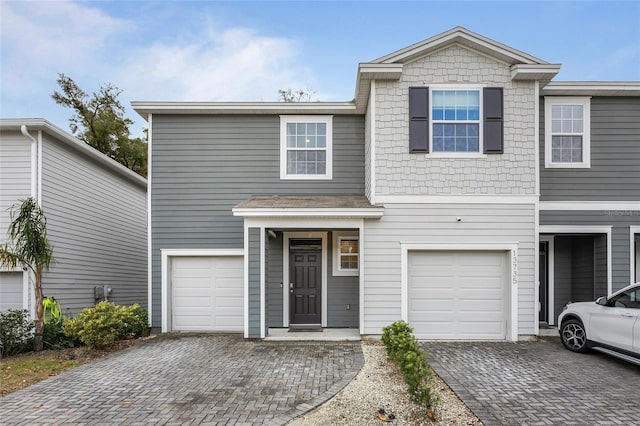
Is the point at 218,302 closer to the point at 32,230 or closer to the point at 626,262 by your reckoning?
the point at 32,230

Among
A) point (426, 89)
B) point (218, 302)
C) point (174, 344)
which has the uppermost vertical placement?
point (426, 89)

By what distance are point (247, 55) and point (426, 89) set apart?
11.0 m

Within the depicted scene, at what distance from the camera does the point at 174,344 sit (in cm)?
813

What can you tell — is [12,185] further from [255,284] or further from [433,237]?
[433,237]

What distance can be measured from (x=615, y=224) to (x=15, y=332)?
13.9 m

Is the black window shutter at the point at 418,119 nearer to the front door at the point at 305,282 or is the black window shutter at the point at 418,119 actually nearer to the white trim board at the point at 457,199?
the white trim board at the point at 457,199

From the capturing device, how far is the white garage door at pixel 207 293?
9.48 m

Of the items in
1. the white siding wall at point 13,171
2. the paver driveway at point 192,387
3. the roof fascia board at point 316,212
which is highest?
the white siding wall at point 13,171

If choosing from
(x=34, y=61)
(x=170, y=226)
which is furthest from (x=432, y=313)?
(x=34, y=61)

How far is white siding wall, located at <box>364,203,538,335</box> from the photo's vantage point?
8.16 meters

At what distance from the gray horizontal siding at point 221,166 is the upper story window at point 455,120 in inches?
80.4

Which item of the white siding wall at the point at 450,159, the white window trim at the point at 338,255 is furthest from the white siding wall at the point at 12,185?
the white siding wall at the point at 450,159

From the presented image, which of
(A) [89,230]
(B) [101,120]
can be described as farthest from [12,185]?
(B) [101,120]

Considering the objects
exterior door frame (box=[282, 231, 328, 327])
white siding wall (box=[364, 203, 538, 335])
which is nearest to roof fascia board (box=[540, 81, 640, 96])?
white siding wall (box=[364, 203, 538, 335])
